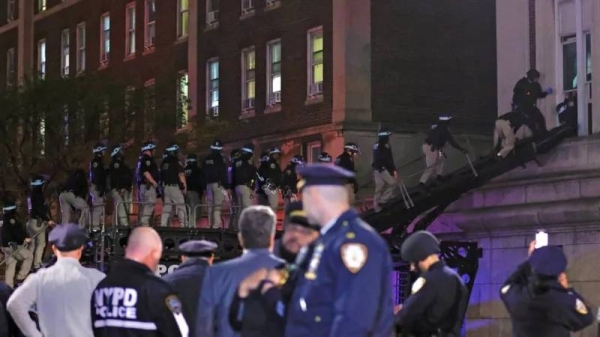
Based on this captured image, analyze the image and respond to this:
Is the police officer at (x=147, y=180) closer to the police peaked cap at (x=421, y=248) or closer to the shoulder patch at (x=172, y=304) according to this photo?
the police peaked cap at (x=421, y=248)

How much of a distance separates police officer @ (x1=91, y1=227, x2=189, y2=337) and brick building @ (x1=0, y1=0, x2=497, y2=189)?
2638 centimetres

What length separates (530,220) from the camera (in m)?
27.6

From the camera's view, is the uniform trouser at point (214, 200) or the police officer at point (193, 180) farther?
the police officer at point (193, 180)

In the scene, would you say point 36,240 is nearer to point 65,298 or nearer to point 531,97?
point 531,97

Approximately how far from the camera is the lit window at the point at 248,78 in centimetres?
4081

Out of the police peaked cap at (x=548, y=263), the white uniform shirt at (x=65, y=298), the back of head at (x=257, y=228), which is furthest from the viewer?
the white uniform shirt at (x=65, y=298)

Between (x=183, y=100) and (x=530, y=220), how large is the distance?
16057 mm

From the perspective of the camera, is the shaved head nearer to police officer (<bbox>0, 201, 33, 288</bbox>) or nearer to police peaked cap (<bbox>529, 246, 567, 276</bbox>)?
police peaked cap (<bbox>529, 246, 567, 276</bbox>)

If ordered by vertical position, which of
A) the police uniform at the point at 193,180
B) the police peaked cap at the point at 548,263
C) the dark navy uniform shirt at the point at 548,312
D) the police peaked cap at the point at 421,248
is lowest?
the dark navy uniform shirt at the point at 548,312

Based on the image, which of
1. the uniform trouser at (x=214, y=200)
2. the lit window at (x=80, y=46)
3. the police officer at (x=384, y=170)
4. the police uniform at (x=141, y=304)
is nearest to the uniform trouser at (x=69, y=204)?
the uniform trouser at (x=214, y=200)

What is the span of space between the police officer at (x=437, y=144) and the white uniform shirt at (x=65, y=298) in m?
17.5

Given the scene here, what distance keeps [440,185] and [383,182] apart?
1.89 metres

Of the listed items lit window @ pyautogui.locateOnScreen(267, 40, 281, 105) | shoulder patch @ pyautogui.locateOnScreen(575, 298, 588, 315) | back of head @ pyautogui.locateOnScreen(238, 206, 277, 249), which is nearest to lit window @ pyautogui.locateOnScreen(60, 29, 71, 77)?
lit window @ pyautogui.locateOnScreen(267, 40, 281, 105)

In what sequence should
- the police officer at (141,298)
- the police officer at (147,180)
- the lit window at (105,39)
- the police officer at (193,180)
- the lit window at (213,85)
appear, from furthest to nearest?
the lit window at (105,39) → the lit window at (213,85) → the police officer at (193,180) → the police officer at (147,180) → the police officer at (141,298)
